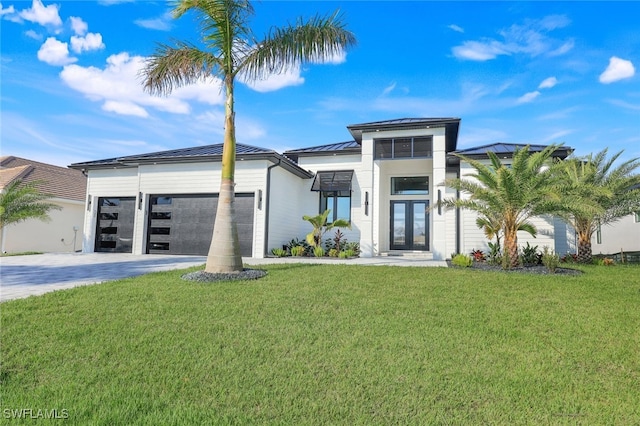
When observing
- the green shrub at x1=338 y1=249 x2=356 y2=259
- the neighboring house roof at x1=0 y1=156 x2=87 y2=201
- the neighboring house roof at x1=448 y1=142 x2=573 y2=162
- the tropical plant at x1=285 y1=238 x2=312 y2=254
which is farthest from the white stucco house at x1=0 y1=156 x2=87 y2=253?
the neighboring house roof at x1=448 y1=142 x2=573 y2=162

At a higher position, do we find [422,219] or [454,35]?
[454,35]

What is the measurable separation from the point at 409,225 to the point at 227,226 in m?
10.9

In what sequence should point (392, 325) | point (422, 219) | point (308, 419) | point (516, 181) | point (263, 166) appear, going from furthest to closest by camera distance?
point (422, 219)
point (263, 166)
point (516, 181)
point (392, 325)
point (308, 419)

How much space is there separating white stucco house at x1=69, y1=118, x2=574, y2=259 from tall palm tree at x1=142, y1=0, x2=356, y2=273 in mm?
5094

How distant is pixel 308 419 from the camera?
2.88 meters

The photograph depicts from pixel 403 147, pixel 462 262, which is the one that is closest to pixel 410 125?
pixel 403 147

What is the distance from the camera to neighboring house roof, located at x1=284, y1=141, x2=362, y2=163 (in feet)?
54.9

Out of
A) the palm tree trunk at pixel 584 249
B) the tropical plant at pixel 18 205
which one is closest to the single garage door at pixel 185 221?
the tropical plant at pixel 18 205

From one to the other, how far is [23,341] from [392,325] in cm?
488

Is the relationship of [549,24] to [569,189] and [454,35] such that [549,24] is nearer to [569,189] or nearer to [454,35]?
[454,35]

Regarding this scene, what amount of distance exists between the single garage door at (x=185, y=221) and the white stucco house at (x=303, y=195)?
47mm

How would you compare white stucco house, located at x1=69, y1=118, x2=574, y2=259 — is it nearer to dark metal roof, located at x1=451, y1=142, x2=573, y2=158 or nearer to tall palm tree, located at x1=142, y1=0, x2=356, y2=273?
dark metal roof, located at x1=451, y1=142, x2=573, y2=158

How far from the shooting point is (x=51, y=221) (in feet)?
66.4

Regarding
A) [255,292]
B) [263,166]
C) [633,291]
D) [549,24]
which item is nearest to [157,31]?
[263,166]
